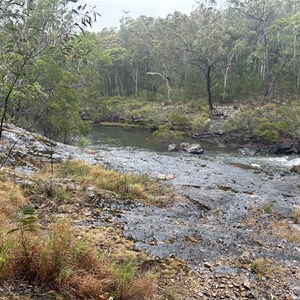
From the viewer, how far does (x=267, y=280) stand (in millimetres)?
5547

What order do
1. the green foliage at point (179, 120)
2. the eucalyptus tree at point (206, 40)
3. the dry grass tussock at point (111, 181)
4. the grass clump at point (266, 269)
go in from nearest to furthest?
the grass clump at point (266, 269) < the dry grass tussock at point (111, 181) < the green foliage at point (179, 120) < the eucalyptus tree at point (206, 40)

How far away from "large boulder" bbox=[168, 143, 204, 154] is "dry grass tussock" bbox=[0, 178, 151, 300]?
758 inches

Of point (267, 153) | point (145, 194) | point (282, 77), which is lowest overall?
point (267, 153)

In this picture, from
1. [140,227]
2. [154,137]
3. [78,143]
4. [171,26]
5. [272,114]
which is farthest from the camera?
[171,26]

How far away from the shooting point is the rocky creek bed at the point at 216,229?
5.37 m

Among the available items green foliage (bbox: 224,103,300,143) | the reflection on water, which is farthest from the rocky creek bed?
green foliage (bbox: 224,103,300,143)

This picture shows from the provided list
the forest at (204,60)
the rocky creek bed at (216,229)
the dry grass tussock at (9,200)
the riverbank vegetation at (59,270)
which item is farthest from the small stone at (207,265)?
the forest at (204,60)

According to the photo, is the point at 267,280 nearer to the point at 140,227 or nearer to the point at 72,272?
the point at 140,227

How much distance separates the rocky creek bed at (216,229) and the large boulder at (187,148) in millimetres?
9420

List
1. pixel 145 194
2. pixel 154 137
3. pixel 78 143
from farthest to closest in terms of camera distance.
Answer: pixel 154 137 < pixel 78 143 < pixel 145 194

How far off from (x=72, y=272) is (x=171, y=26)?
46605 millimetres

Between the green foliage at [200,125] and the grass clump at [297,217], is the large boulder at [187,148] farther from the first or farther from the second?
the grass clump at [297,217]

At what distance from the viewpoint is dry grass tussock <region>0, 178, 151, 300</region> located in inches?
148

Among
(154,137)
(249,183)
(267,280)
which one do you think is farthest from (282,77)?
(267,280)
